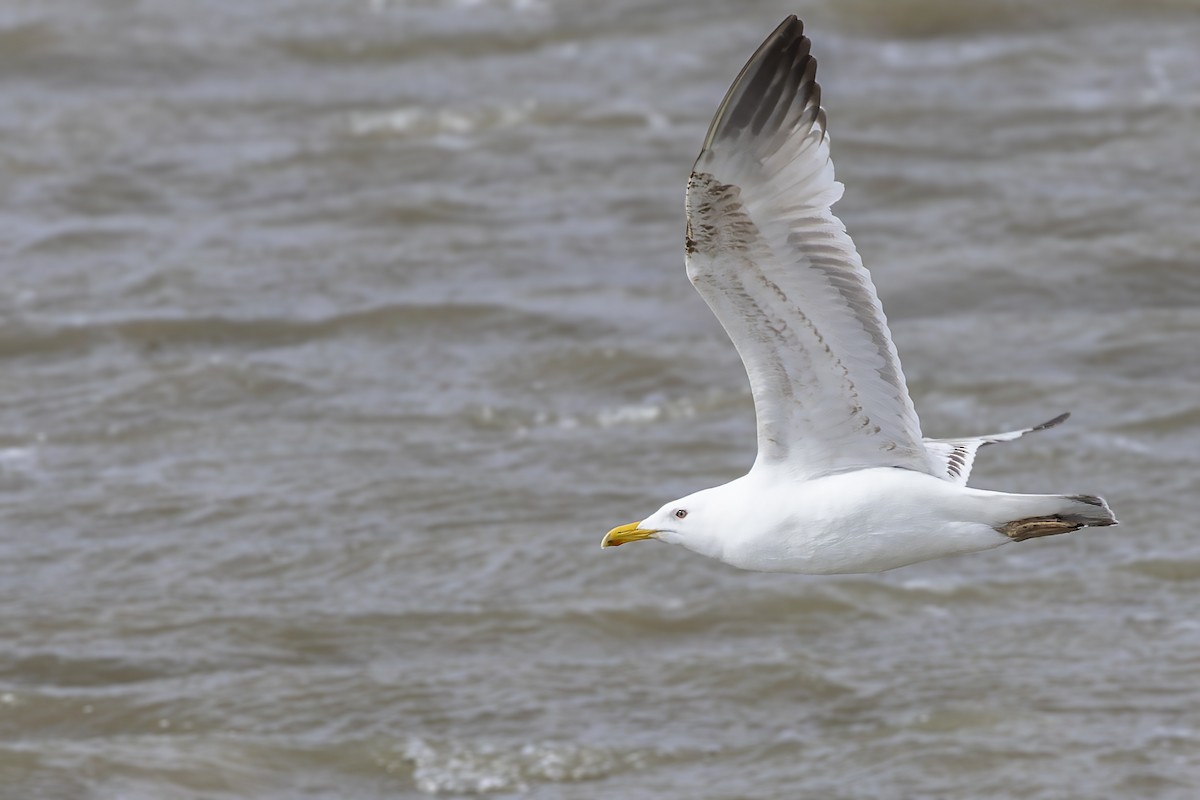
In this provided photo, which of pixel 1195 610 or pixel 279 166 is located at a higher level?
pixel 279 166

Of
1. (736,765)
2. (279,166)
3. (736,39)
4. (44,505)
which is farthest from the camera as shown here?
(736,39)

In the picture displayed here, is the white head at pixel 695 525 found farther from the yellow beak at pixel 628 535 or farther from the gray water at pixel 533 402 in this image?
the gray water at pixel 533 402

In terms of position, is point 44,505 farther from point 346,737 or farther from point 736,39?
point 736,39

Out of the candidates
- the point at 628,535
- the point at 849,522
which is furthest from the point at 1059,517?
the point at 628,535

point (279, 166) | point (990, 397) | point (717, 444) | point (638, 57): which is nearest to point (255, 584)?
point (717, 444)

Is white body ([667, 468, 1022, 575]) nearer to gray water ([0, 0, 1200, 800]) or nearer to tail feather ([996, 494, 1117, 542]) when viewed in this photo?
tail feather ([996, 494, 1117, 542])

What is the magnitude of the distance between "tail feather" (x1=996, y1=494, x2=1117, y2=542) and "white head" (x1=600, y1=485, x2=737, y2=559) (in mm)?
794

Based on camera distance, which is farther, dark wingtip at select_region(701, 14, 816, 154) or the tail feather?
the tail feather

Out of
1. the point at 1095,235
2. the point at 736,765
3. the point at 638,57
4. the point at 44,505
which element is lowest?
the point at 736,765

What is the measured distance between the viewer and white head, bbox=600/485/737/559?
5.60 meters

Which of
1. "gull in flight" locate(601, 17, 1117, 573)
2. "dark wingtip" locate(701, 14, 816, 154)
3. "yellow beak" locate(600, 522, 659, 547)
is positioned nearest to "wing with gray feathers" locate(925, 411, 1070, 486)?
"gull in flight" locate(601, 17, 1117, 573)

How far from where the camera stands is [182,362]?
11.8m

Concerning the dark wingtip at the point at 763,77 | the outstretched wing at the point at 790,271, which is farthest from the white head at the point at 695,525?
the dark wingtip at the point at 763,77

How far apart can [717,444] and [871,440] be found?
16.6ft
